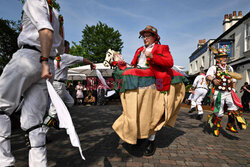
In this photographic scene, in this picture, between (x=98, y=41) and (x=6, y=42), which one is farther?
(x=98, y=41)

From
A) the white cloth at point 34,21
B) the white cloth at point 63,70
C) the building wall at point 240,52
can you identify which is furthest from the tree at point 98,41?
the white cloth at point 34,21

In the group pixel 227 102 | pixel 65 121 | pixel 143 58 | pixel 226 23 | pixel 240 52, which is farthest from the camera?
pixel 226 23

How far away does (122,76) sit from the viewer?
8.34ft

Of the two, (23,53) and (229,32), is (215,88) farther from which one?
(229,32)

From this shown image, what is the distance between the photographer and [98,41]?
2972cm

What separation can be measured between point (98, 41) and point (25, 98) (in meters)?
29.7

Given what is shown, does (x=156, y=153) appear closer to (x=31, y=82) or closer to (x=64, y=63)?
(x=31, y=82)

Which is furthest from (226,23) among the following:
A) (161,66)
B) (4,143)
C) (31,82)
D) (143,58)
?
(4,143)

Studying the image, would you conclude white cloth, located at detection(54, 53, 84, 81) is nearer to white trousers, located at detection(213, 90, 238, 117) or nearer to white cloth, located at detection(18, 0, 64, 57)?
white cloth, located at detection(18, 0, 64, 57)

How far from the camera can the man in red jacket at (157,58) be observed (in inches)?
96.4

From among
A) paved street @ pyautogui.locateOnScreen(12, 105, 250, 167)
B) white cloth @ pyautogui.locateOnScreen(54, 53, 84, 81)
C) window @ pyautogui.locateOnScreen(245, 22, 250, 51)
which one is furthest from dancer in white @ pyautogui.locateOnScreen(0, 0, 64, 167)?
window @ pyautogui.locateOnScreen(245, 22, 250, 51)

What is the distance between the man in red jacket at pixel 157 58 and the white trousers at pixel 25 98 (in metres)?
1.61

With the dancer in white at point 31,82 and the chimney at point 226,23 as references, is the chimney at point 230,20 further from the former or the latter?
the dancer in white at point 31,82

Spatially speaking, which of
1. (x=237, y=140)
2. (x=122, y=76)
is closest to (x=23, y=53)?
(x=122, y=76)
